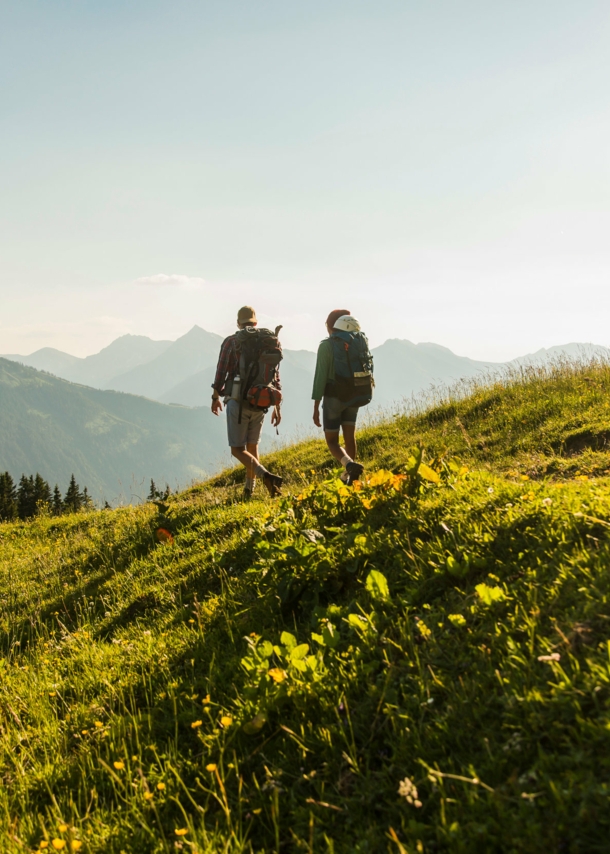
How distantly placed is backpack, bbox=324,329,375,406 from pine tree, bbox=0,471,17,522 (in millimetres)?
27967

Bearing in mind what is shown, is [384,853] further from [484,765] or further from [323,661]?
[323,661]

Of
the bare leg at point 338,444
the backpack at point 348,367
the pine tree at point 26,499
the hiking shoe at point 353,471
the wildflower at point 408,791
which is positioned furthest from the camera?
the pine tree at point 26,499

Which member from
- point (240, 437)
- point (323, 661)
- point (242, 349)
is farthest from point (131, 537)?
point (323, 661)

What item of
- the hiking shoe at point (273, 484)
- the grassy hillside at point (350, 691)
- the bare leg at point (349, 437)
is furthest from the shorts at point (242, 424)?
the grassy hillside at point (350, 691)

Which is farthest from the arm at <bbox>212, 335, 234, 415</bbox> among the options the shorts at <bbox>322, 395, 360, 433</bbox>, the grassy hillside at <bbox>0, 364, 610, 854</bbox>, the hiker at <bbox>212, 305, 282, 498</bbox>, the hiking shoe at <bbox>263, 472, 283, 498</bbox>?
the grassy hillside at <bbox>0, 364, 610, 854</bbox>

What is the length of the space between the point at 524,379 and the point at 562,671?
38.0 feet

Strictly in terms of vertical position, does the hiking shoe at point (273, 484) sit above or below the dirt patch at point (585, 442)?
below

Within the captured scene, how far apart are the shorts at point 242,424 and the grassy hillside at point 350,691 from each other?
365cm

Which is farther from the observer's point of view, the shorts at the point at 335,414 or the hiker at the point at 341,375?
the shorts at the point at 335,414

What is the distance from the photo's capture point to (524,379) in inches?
501

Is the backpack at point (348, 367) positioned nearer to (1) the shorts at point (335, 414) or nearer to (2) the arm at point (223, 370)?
(1) the shorts at point (335, 414)

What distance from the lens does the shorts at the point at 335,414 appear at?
8289mm

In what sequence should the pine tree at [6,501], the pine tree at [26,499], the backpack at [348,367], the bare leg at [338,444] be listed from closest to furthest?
the backpack at [348,367] < the bare leg at [338,444] < the pine tree at [6,501] < the pine tree at [26,499]

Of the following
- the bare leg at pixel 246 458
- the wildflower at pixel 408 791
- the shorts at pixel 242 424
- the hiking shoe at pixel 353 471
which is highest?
the shorts at pixel 242 424
